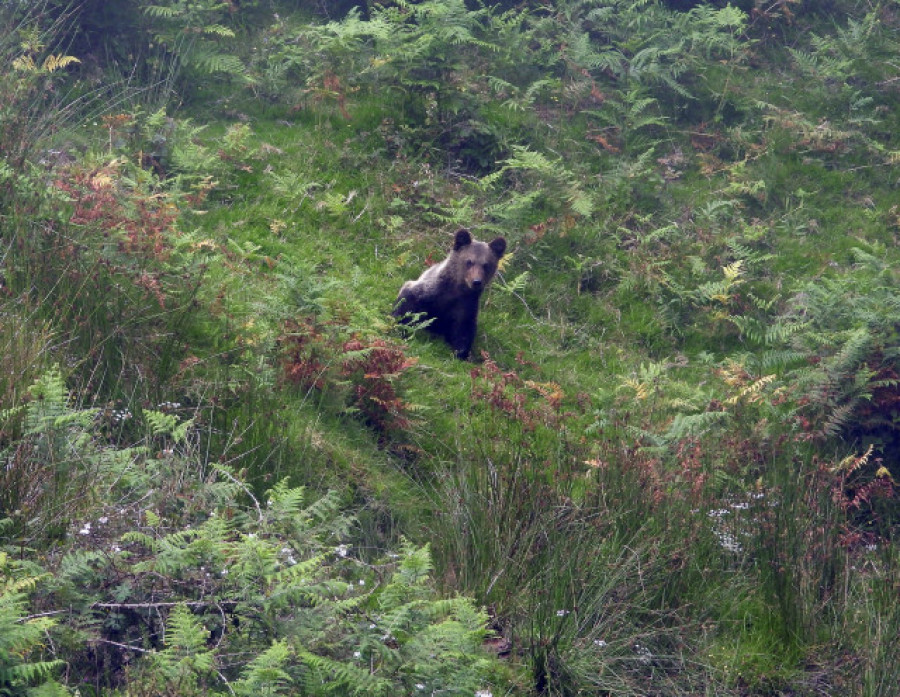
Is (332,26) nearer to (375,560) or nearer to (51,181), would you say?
(51,181)

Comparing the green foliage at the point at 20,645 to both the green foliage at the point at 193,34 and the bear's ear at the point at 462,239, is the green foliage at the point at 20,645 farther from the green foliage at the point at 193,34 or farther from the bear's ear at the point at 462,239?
the green foliage at the point at 193,34

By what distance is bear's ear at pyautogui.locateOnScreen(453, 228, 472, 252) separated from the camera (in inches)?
368

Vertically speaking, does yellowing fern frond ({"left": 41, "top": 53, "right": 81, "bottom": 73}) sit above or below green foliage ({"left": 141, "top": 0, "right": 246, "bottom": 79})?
below

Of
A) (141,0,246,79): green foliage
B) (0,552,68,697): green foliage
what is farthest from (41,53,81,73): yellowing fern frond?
(0,552,68,697): green foliage

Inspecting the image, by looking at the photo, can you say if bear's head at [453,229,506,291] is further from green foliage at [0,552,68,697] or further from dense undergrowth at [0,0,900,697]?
green foliage at [0,552,68,697]

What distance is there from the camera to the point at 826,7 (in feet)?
49.3

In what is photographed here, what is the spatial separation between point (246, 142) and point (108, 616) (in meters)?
8.06

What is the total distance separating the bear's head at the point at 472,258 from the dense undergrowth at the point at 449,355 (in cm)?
62

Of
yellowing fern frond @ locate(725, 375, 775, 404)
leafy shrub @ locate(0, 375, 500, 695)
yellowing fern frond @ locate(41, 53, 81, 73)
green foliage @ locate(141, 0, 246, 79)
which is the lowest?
leafy shrub @ locate(0, 375, 500, 695)

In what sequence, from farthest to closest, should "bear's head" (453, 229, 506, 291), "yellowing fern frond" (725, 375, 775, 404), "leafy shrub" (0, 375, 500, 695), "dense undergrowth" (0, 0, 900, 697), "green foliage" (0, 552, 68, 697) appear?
1. "bear's head" (453, 229, 506, 291)
2. "yellowing fern frond" (725, 375, 775, 404)
3. "dense undergrowth" (0, 0, 900, 697)
4. "leafy shrub" (0, 375, 500, 695)
5. "green foliage" (0, 552, 68, 697)

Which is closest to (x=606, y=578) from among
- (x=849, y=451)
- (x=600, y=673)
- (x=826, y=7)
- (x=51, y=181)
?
(x=600, y=673)

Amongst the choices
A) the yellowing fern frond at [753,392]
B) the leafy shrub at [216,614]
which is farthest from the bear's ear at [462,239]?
the leafy shrub at [216,614]

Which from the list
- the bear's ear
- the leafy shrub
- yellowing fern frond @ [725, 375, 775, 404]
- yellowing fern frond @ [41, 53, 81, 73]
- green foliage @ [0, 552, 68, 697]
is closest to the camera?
green foliage @ [0, 552, 68, 697]

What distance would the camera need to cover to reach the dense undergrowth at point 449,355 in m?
4.31
